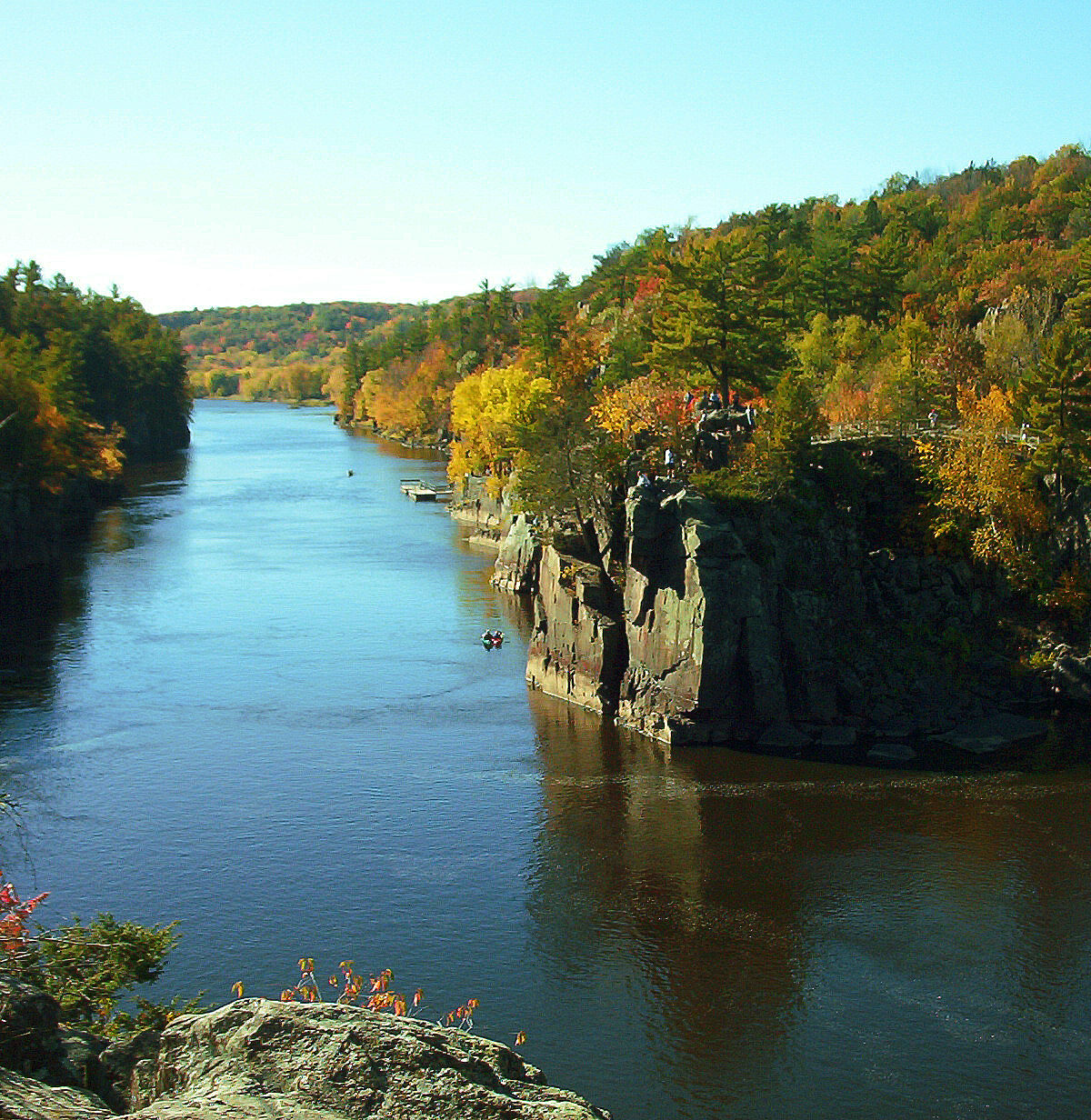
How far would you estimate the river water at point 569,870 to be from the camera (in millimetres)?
30422

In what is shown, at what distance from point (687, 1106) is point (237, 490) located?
11278cm

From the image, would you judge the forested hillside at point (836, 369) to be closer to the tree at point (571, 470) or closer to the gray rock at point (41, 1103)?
the tree at point (571, 470)

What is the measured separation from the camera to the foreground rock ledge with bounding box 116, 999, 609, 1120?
1295 centimetres

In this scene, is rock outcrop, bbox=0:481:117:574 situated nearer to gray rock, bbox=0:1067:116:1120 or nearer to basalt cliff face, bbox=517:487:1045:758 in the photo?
basalt cliff face, bbox=517:487:1045:758

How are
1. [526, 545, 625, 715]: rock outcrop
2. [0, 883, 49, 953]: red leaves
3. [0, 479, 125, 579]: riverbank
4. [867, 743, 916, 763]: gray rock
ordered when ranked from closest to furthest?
[0, 883, 49, 953]: red leaves → [867, 743, 916, 763]: gray rock → [526, 545, 625, 715]: rock outcrop → [0, 479, 125, 579]: riverbank

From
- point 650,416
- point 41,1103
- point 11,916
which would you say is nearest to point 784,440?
point 650,416

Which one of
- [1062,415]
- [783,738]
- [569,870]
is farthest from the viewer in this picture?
[1062,415]

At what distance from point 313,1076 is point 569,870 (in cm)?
2765

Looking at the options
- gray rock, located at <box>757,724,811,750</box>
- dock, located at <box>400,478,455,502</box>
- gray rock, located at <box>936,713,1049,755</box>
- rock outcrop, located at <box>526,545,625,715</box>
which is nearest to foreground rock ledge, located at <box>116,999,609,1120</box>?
gray rock, located at <box>757,724,811,750</box>

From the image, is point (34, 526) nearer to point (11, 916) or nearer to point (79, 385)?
point (79, 385)

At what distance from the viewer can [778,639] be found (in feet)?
177

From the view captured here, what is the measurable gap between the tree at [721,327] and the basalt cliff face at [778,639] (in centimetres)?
1604

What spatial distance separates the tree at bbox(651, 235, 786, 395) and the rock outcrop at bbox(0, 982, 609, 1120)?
58315mm

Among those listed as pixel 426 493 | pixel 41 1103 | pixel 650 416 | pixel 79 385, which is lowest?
pixel 41 1103
